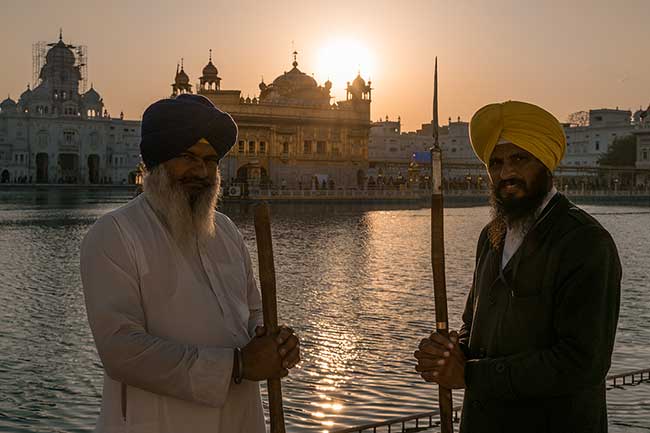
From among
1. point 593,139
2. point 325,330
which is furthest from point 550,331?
point 593,139

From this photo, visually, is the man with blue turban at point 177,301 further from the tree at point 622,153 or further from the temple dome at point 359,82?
the tree at point 622,153

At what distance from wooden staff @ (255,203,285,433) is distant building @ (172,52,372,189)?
47.0 meters

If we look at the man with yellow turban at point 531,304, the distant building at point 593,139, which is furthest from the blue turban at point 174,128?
the distant building at point 593,139

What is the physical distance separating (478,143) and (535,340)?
2.15ft

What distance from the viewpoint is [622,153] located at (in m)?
81.9

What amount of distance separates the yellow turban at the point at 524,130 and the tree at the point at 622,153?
83.7 m

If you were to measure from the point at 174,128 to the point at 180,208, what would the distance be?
236mm

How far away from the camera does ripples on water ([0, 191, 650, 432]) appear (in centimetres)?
603

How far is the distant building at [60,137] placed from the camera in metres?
81.0

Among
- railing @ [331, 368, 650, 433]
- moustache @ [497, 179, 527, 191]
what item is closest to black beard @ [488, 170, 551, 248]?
moustache @ [497, 179, 527, 191]

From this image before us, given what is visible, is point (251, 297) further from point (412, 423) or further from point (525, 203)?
point (412, 423)

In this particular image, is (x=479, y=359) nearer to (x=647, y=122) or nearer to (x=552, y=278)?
(x=552, y=278)

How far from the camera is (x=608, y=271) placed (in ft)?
7.01

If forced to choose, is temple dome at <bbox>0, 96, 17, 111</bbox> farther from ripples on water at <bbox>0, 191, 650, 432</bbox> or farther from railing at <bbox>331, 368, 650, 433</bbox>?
railing at <bbox>331, 368, 650, 433</bbox>
